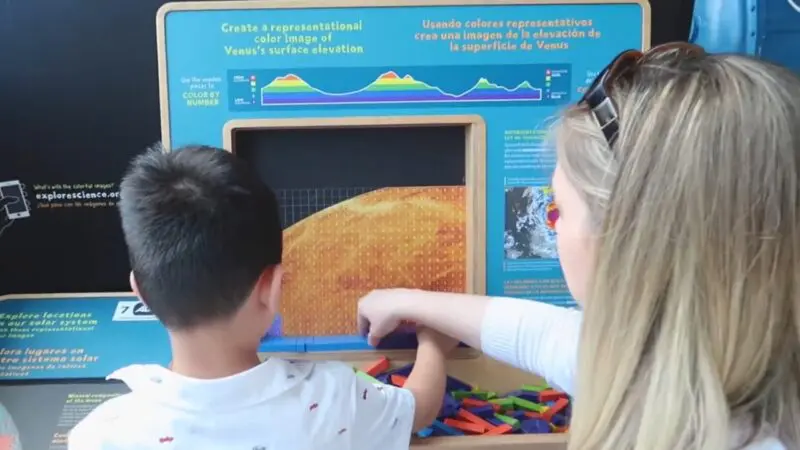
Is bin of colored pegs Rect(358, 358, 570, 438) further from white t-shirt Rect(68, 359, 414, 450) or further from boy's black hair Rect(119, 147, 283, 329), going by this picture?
boy's black hair Rect(119, 147, 283, 329)

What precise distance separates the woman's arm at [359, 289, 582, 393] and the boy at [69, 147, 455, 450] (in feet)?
0.72

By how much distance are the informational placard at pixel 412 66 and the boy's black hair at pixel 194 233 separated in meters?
0.30

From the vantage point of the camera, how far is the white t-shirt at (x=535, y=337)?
0.99 meters

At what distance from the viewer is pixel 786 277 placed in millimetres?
671

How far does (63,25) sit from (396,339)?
2.21ft

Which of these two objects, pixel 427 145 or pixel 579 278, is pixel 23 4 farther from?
pixel 579 278

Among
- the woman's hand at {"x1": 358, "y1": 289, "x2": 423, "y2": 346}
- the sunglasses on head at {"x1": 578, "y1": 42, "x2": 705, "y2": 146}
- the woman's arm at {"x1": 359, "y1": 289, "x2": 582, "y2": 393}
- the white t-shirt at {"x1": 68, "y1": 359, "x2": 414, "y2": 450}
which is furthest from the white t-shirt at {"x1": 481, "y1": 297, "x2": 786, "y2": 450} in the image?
the sunglasses on head at {"x1": 578, "y1": 42, "x2": 705, "y2": 146}

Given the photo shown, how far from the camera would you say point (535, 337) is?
40.1 inches

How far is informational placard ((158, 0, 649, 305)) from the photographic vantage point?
3.70 ft

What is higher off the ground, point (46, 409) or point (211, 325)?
point (211, 325)

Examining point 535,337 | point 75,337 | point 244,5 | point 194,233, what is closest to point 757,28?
point 535,337

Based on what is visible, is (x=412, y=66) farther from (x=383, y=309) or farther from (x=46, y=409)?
(x=46, y=409)

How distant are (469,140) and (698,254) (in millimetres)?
545

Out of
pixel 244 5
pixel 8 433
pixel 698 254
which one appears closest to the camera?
pixel 698 254
